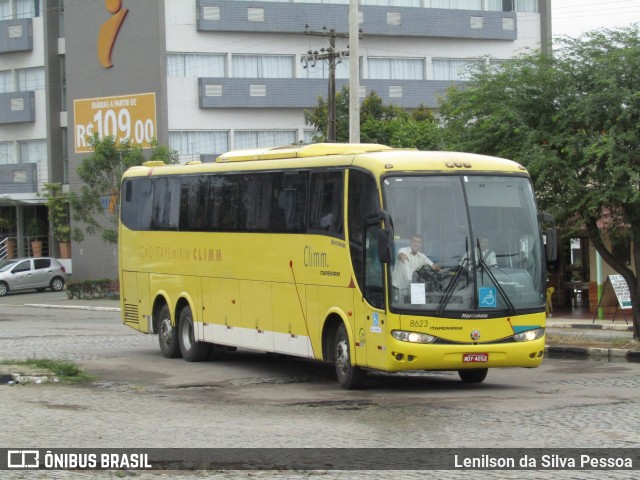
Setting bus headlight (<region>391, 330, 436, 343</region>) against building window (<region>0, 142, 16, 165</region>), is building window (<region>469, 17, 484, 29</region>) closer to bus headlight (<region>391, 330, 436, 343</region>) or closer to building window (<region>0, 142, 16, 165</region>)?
building window (<region>0, 142, 16, 165</region>)

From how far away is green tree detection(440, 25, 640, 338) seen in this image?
2147cm

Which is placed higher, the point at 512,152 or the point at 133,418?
the point at 512,152

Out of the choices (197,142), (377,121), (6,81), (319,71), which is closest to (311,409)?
(377,121)

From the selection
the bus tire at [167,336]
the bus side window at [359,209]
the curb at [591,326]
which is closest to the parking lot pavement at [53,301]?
the curb at [591,326]

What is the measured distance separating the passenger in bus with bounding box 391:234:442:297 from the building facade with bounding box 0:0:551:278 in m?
36.4

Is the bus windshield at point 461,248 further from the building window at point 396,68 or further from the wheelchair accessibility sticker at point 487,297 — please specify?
the building window at point 396,68

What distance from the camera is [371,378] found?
701 inches

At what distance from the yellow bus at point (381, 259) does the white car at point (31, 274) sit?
3518cm

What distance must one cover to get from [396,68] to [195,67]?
10704 millimetres

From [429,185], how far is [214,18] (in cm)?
3974

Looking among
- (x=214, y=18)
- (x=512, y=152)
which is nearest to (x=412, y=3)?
(x=214, y=18)

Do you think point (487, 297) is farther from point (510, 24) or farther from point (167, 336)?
point (510, 24)

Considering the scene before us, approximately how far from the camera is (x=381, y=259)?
14992 mm

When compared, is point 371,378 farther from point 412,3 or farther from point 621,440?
point 412,3
